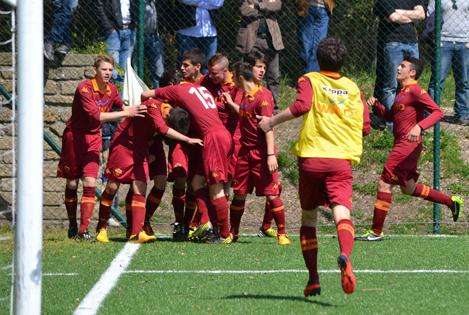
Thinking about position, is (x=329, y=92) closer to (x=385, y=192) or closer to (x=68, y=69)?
(x=385, y=192)

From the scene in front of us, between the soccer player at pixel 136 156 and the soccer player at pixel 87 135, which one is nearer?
the soccer player at pixel 136 156

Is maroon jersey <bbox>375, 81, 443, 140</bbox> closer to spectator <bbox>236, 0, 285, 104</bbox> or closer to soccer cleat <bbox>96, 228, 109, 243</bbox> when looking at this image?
spectator <bbox>236, 0, 285, 104</bbox>

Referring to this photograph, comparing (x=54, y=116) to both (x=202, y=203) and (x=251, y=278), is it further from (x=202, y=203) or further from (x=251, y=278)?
(x=251, y=278)

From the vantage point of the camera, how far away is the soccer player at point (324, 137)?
8.52 m

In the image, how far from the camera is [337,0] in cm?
1680

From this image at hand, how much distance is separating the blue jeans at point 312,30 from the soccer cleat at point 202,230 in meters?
3.78

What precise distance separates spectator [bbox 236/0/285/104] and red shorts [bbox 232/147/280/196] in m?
2.97

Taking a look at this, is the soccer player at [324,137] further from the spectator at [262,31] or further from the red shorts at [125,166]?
the spectator at [262,31]

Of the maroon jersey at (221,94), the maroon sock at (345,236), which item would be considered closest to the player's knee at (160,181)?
the maroon jersey at (221,94)

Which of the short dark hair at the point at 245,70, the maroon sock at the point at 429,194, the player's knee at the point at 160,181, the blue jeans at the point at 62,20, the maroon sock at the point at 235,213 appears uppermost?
the blue jeans at the point at 62,20

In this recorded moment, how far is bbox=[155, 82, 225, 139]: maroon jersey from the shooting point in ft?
40.3

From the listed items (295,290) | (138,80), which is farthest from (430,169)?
(295,290)

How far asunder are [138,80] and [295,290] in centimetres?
462

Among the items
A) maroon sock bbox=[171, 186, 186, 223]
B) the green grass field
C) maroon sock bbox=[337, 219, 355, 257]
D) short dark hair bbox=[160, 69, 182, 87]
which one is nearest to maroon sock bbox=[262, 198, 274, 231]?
the green grass field
